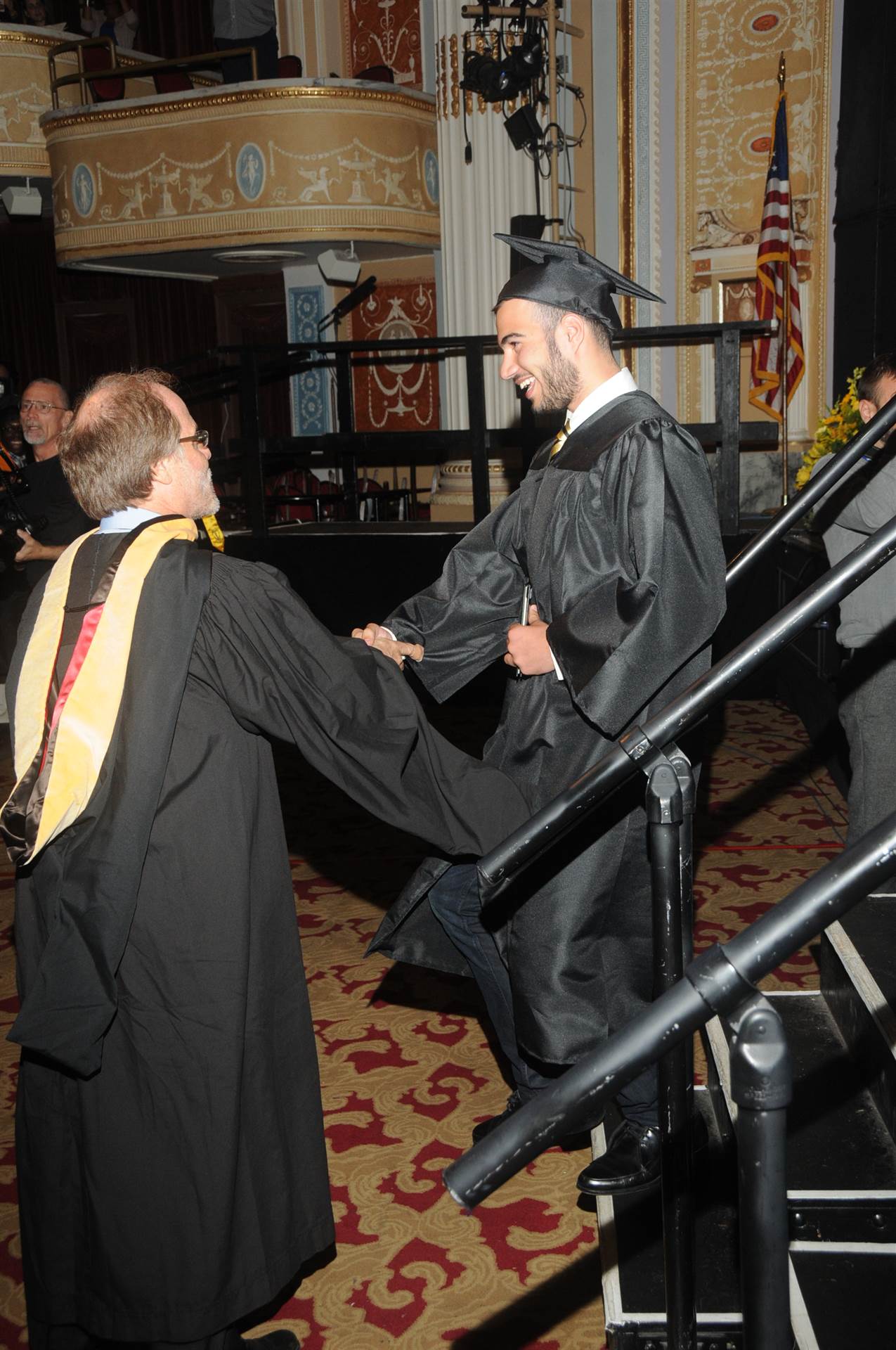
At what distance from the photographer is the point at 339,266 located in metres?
10.8

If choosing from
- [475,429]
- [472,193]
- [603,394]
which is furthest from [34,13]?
[603,394]

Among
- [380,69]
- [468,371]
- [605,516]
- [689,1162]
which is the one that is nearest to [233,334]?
[380,69]

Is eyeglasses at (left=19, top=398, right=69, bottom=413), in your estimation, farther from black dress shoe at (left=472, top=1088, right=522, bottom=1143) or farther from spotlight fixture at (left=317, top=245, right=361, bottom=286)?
spotlight fixture at (left=317, top=245, right=361, bottom=286)

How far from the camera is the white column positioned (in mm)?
8898

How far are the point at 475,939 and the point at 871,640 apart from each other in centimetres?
159

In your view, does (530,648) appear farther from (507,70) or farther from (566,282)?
(507,70)

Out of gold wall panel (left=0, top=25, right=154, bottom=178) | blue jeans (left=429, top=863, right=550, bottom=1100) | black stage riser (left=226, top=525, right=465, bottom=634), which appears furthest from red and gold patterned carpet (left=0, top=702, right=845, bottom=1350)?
gold wall panel (left=0, top=25, right=154, bottom=178)

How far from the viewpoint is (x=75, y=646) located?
1938mm

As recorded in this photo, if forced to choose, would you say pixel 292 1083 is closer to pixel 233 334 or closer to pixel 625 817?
pixel 625 817

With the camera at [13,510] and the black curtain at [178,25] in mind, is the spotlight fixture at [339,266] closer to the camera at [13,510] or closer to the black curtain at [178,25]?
the black curtain at [178,25]

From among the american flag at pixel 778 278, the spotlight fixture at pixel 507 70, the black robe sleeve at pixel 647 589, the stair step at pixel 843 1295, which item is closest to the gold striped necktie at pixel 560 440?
the black robe sleeve at pixel 647 589

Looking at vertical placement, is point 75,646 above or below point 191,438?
below

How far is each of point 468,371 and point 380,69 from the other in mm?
4659

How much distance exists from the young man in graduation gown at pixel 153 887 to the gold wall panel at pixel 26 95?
34.2 ft
